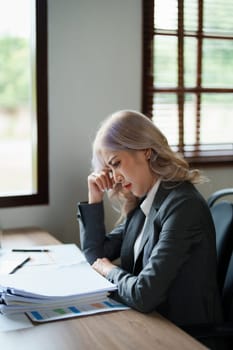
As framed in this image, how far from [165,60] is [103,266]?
4.58 ft

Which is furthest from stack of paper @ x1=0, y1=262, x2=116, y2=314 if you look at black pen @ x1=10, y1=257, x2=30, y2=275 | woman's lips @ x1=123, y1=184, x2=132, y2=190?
woman's lips @ x1=123, y1=184, x2=132, y2=190

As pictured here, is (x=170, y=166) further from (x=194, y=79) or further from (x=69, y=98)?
(x=194, y=79)

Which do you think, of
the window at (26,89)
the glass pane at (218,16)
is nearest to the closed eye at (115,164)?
the window at (26,89)

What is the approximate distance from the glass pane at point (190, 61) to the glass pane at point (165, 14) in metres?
0.15

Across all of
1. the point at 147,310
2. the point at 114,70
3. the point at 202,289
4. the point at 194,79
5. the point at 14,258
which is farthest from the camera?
the point at 194,79

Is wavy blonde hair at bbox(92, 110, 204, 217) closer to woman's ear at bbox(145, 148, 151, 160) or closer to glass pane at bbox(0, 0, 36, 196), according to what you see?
woman's ear at bbox(145, 148, 151, 160)

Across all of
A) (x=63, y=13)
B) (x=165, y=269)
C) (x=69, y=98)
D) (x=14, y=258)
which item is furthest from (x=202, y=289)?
(x=63, y=13)

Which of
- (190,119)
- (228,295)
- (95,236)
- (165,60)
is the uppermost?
(165,60)

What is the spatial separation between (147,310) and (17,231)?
109 cm

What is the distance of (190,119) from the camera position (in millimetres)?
2930

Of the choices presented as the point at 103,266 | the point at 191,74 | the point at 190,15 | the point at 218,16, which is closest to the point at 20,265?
the point at 103,266

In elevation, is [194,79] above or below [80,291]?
above

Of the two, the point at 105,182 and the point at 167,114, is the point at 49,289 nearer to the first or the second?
the point at 105,182

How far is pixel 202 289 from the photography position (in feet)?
5.31
